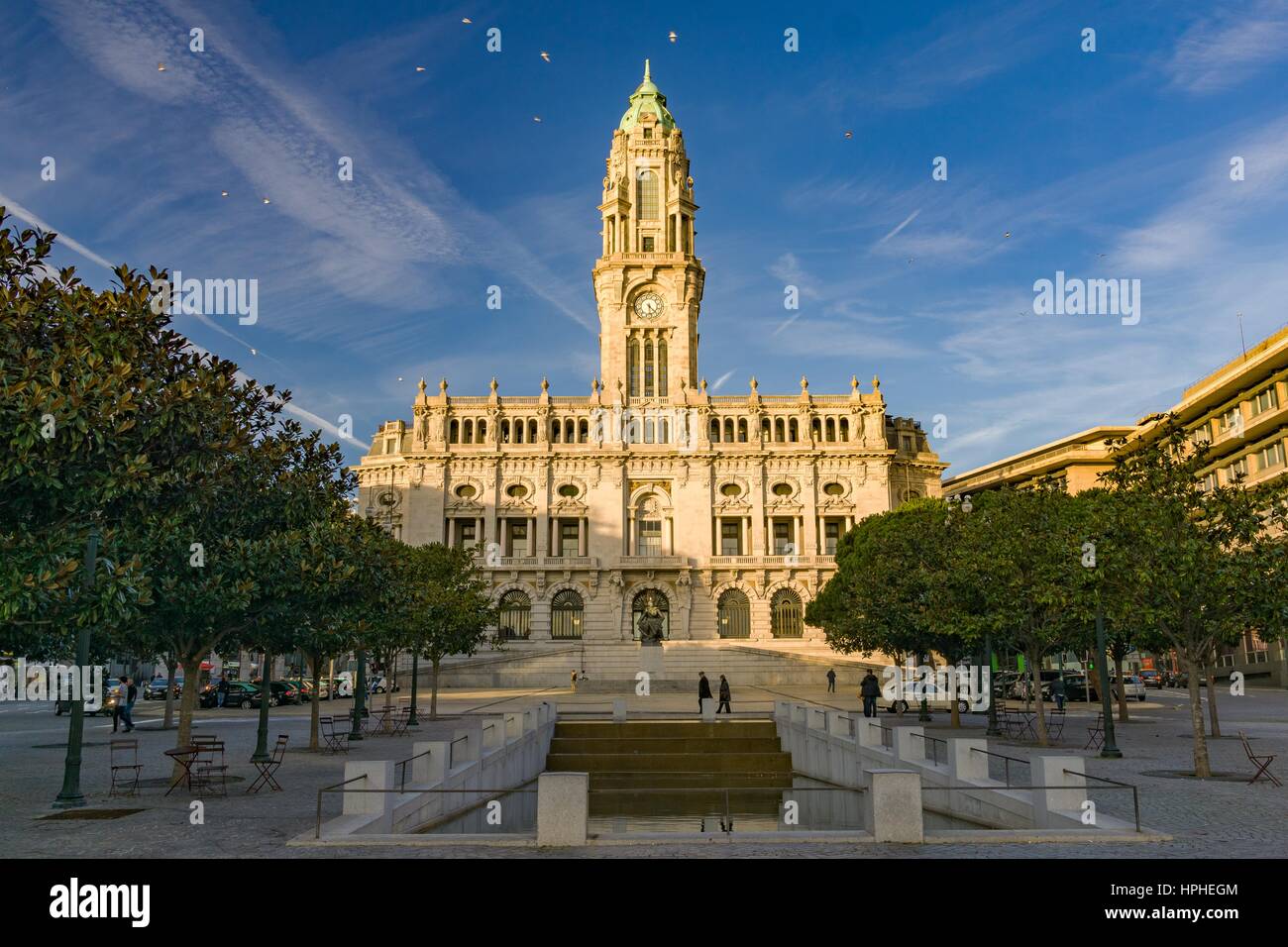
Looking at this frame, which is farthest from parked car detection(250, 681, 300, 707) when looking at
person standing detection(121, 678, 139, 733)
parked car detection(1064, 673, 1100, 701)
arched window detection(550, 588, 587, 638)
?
parked car detection(1064, 673, 1100, 701)

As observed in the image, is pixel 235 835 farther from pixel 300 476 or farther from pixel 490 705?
pixel 490 705

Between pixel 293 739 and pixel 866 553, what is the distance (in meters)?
29.9

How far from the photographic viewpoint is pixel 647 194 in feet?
302

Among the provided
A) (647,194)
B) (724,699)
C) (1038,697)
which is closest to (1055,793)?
(1038,697)

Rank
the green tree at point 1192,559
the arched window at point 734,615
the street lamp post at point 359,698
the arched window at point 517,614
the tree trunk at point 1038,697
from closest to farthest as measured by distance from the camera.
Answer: the green tree at point 1192,559 < the tree trunk at point 1038,697 < the street lamp post at point 359,698 < the arched window at point 517,614 < the arched window at point 734,615

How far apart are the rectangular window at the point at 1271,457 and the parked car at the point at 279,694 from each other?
6507cm

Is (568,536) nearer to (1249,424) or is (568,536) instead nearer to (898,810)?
(1249,424)

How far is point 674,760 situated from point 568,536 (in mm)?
53441

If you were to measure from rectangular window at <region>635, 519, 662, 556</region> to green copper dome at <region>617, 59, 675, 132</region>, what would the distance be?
3767cm

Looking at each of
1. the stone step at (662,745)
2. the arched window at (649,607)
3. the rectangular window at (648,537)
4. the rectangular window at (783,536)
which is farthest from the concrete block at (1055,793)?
the rectangular window at (648,537)

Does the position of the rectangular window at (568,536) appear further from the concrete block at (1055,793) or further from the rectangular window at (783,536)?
the concrete block at (1055,793)

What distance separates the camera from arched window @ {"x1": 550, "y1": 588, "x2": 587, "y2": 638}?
7994cm

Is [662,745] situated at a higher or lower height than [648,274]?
lower

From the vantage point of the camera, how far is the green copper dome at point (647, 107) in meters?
94.1
